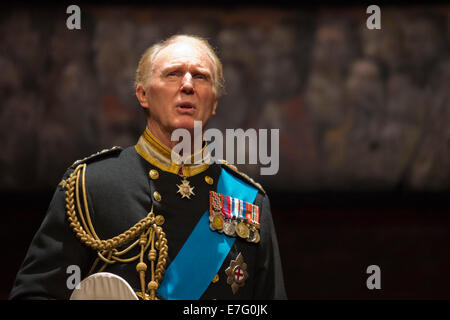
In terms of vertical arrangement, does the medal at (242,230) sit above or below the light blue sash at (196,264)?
above

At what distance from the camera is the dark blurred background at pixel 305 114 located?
4.55 metres

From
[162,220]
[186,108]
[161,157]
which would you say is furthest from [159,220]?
[186,108]

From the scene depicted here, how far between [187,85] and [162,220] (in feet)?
1.69

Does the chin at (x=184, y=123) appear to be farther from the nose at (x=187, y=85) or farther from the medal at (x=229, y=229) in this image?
the medal at (x=229, y=229)

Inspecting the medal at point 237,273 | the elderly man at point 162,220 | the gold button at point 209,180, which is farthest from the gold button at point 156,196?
the medal at point 237,273

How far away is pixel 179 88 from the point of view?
2002 millimetres

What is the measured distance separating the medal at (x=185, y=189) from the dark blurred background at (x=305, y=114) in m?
2.64

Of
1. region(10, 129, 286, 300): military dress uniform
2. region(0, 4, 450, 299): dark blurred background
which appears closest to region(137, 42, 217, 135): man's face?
region(10, 129, 286, 300): military dress uniform
